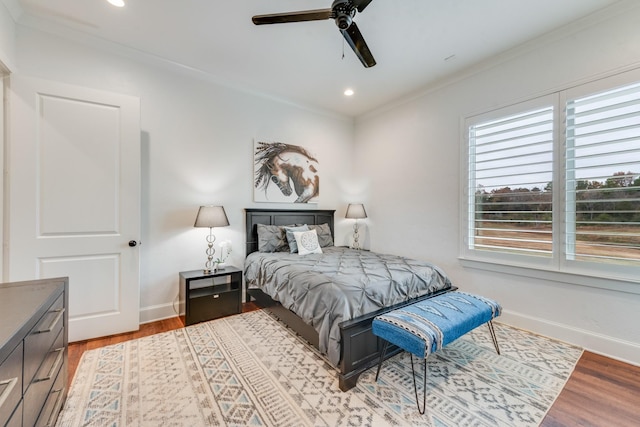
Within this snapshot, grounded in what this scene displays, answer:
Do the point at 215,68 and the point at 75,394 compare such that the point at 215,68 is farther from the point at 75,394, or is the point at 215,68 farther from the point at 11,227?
the point at 75,394

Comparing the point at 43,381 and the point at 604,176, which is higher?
the point at 604,176

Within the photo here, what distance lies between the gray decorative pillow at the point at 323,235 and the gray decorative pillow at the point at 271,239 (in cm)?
50

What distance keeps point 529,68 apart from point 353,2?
7.44ft

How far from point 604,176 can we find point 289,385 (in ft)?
10.3

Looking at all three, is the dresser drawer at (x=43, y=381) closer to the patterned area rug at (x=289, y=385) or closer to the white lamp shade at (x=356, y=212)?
the patterned area rug at (x=289, y=385)

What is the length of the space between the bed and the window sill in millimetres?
687

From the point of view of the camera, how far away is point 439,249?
3510 millimetres

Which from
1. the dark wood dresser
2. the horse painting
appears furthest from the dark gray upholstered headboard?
the dark wood dresser

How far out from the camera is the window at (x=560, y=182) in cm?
219

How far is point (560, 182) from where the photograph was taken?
250cm

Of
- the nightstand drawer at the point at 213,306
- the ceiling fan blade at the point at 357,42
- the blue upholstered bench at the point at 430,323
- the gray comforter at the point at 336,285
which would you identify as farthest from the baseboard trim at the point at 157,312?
the ceiling fan blade at the point at 357,42

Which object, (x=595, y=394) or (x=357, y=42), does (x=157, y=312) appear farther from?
(x=595, y=394)

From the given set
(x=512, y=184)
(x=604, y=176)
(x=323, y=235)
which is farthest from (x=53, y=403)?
(x=604, y=176)

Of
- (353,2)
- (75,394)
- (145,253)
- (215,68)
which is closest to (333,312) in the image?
(75,394)
